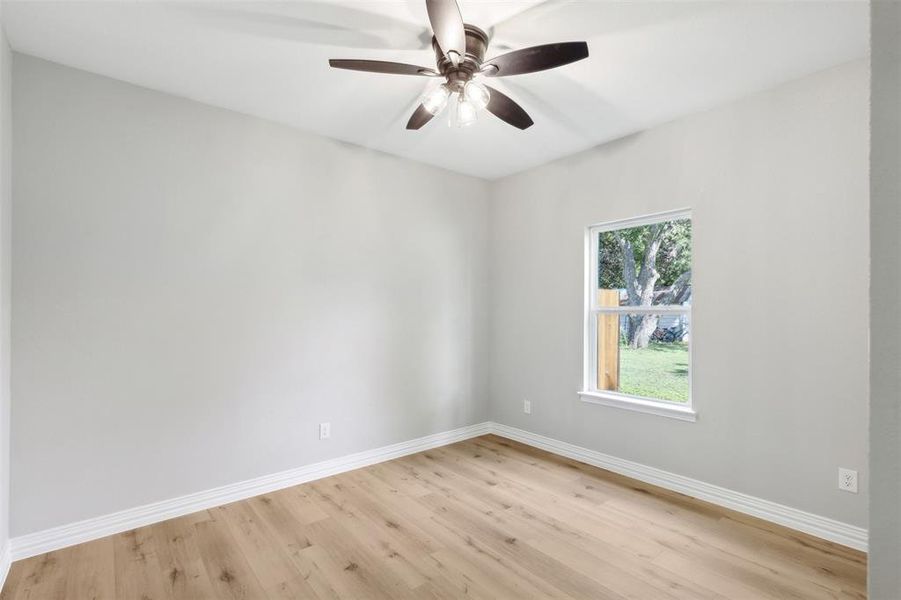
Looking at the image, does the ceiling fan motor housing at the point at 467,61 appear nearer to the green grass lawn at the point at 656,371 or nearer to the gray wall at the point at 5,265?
the gray wall at the point at 5,265

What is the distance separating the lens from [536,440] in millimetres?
4016

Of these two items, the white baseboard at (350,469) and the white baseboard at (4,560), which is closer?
the white baseboard at (4,560)

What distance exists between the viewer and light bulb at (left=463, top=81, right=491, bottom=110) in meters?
2.10

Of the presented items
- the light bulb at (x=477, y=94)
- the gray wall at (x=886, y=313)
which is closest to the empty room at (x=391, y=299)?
the light bulb at (x=477, y=94)

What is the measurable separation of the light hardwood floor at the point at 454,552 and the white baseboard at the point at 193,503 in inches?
2.6

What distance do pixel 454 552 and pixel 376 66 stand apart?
2.43m

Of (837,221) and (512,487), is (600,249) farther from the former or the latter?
(512,487)

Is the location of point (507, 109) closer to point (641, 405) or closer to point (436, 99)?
point (436, 99)

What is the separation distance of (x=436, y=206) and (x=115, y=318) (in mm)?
2613

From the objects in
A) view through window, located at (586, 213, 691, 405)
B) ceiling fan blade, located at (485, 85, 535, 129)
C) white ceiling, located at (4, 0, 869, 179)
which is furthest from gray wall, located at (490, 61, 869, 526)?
ceiling fan blade, located at (485, 85, 535, 129)

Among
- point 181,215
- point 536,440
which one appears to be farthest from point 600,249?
point 181,215

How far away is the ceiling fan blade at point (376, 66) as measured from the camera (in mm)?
1919

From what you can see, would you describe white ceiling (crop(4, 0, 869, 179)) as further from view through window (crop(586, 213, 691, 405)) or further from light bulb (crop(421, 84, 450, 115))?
view through window (crop(586, 213, 691, 405))

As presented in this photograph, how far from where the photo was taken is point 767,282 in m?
2.66
